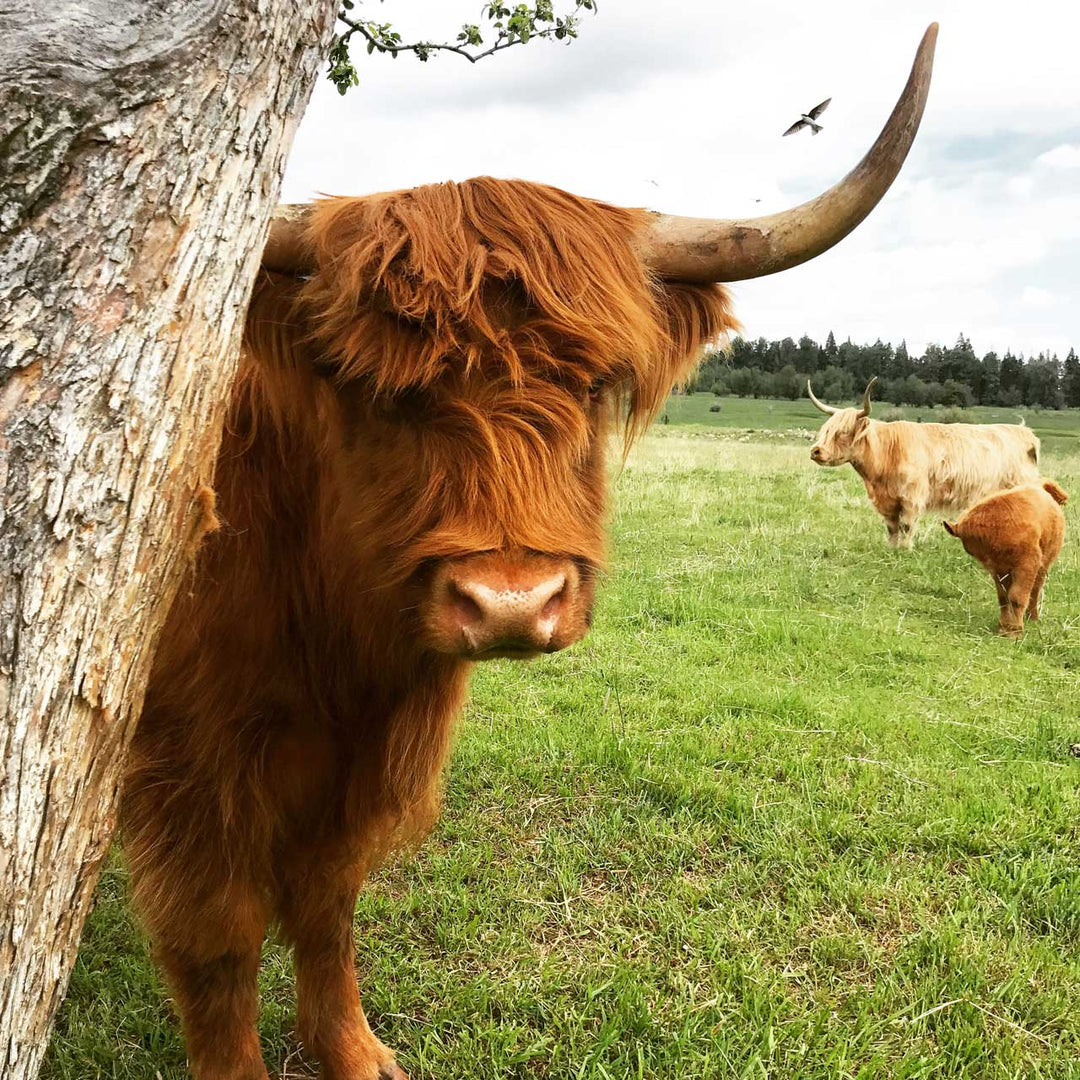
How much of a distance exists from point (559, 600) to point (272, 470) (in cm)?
83

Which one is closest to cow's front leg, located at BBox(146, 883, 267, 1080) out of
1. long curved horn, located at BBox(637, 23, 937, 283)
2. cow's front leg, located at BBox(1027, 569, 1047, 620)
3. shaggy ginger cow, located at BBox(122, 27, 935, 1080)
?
shaggy ginger cow, located at BBox(122, 27, 935, 1080)

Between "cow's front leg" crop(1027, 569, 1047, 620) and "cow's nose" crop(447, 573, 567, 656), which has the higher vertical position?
"cow's nose" crop(447, 573, 567, 656)

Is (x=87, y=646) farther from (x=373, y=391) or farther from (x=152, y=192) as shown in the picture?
(x=373, y=391)

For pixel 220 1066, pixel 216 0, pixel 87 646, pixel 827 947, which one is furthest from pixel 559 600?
pixel 827 947

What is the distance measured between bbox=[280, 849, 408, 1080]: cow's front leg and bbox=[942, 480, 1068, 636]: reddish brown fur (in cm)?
550

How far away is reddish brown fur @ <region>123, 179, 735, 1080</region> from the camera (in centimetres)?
170

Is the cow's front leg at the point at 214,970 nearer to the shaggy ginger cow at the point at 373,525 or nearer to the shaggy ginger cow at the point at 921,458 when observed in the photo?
the shaggy ginger cow at the point at 373,525

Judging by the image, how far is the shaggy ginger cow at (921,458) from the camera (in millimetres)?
10531

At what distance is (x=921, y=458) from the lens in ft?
36.5

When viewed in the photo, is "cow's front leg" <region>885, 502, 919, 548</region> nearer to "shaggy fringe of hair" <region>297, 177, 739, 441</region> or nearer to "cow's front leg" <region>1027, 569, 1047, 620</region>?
"cow's front leg" <region>1027, 569, 1047, 620</region>

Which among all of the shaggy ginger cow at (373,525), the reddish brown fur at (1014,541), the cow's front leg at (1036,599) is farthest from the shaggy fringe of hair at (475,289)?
the cow's front leg at (1036,599)

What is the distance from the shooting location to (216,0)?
42.9 inches

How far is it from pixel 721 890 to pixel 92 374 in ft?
8.80

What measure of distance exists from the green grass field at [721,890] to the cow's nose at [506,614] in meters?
1.28
